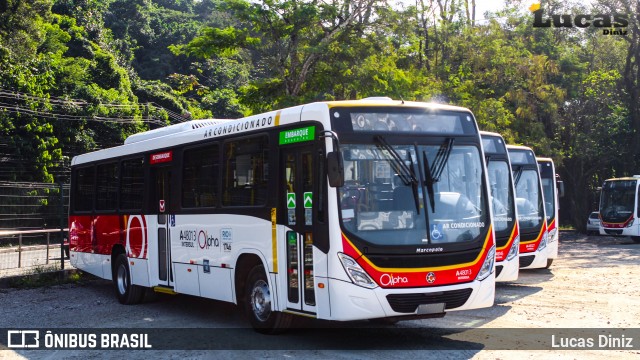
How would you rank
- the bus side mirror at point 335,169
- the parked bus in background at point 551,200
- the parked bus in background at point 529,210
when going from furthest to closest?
the parked bus in background at point 551,200 < the parked bus in background at point 529,210 < the bus side mirror at point 335,169

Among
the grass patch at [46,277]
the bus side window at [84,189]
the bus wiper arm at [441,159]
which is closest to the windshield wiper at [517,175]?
the bus wiper arm at [441,159]

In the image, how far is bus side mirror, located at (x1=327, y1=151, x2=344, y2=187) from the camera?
8.71 metres

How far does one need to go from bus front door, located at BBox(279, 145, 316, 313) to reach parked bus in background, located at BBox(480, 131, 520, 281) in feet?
15.8

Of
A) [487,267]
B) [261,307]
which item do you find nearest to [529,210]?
[487,267]

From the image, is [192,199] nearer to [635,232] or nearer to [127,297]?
[127,297]

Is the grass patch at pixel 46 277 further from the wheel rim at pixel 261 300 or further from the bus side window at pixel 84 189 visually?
the wheel rim at pixel 261 300

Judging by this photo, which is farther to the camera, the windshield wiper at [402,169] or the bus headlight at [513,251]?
the bus headlight at [513,251]

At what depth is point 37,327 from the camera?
39.0 ft

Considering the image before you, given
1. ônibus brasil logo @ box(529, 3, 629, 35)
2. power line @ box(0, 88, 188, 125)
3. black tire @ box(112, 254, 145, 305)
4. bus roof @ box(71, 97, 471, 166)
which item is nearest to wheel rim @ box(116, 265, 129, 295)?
black tire @ box(112, 254, 145, 305)

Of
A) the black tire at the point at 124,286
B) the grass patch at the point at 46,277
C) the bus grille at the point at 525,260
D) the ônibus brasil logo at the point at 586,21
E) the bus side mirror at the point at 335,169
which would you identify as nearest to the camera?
the bus side mirror at the point at 335,169

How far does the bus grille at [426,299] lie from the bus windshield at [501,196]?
16.3 ft

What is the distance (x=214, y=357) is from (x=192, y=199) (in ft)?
13.6

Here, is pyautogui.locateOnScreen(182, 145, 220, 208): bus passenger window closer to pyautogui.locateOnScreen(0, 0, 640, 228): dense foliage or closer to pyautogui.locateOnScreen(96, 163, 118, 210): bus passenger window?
pyautogui.locateOnScreen(96, 163, 118, 210): bus passenger window

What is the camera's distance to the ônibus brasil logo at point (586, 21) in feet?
126
